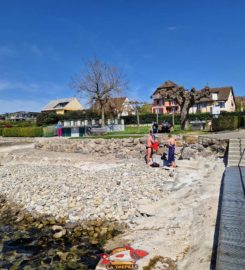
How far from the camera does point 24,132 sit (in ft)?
128

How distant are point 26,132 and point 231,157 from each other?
30.6m

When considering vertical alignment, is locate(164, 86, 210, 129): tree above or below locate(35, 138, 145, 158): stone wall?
above

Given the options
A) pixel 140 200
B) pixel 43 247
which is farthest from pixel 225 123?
pixel 43 247

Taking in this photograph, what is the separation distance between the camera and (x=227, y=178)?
33.4ft

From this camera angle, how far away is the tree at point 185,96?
23.4 metres

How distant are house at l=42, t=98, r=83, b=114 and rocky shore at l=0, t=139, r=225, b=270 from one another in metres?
62.8

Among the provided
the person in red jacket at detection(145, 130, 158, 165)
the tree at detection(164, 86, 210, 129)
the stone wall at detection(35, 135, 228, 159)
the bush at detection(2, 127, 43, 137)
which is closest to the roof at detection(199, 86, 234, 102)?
the bush at detection(2, 127, 43, 137)

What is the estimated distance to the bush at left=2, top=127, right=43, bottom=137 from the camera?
3725 centimetres

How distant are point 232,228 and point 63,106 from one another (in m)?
76.5

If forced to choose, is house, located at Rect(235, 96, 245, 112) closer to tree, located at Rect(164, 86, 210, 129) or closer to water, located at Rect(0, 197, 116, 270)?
tree, located at Rect(164, 86, 210, 129)

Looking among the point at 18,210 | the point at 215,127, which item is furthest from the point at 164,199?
the point at 215,127

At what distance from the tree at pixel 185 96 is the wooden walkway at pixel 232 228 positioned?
560 inches

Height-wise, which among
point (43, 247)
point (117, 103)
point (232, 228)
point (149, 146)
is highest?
point (117, 103)

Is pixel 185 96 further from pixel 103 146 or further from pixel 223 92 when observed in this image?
pixel 223 92
